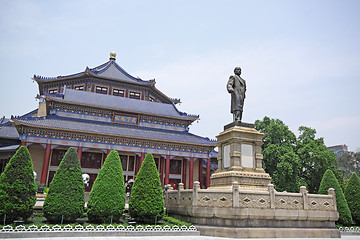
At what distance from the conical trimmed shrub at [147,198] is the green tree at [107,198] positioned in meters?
0.64

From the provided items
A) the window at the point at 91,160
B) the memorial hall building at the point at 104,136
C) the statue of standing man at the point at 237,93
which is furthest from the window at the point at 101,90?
the statue of standing man at the point at 237,93

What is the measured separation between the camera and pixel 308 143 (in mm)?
34125

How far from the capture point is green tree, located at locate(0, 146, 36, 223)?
11328 millimetres

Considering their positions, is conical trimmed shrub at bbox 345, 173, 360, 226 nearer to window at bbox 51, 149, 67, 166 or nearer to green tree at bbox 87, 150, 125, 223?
green tree at bbox 87, 150, 125, 223

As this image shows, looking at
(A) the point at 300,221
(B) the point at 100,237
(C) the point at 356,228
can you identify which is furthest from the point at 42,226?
(C) the point at 356,228

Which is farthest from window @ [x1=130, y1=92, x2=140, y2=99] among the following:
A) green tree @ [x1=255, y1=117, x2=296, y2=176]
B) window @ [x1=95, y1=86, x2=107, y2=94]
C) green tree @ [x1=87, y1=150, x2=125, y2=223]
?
green tree @ [x1=87, y1=150, x2=125, y2=223]

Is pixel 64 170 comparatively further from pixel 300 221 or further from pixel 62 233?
pixel 300 221

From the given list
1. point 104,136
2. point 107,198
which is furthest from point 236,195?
point 104,136

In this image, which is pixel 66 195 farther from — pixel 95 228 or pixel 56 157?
pixel 56 157

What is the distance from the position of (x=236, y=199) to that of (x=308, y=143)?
25856 mm

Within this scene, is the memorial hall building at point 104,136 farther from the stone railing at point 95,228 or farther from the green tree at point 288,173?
the stone railing at point 95,228

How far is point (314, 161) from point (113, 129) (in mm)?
23736

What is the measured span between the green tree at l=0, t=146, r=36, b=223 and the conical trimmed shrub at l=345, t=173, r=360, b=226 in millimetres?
17935

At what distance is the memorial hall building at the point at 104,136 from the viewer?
29.6 metres
